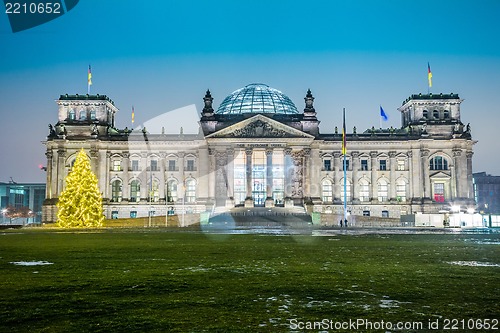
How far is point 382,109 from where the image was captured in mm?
94500

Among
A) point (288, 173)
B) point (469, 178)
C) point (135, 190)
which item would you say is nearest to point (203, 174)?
point (135, 190)

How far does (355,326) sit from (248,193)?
290ft

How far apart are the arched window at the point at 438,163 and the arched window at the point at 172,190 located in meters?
49.6

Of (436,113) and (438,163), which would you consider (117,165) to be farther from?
(436,113)

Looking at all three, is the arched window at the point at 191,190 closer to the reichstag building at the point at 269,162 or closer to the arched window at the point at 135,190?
the reichstag building at the point at 269,162

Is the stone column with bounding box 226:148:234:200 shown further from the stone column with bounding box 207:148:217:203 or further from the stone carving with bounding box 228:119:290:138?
the stone carving with bounding box 228:119:290:138

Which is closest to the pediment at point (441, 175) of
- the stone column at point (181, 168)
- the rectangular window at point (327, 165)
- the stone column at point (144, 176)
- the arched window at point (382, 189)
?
the arched window at point (382, 189)

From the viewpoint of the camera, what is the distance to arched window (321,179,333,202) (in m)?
101

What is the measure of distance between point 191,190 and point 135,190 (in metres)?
11.0

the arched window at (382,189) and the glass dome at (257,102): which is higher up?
the glass dome at (257,102)

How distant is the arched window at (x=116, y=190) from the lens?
103 m

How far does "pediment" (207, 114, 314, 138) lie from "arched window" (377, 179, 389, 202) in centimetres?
1788

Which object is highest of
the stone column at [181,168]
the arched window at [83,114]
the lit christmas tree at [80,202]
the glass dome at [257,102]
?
the glass dome at [257,102]

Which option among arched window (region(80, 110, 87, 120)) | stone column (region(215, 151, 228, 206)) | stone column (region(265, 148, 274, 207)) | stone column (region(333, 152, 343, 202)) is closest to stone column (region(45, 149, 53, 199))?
arched window (region(80, 110, 87, 120))
